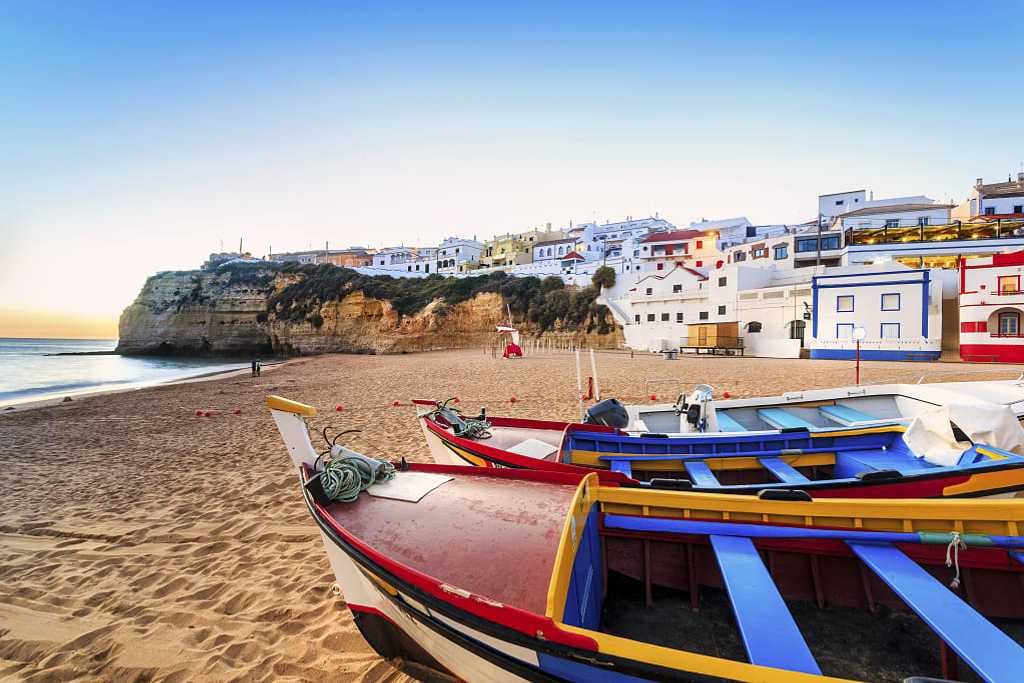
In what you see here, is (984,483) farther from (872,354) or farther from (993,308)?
(993,308)

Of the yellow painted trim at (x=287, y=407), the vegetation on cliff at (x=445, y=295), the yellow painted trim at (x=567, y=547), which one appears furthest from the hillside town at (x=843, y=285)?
the yellow painted trim at (x=287, y=407)

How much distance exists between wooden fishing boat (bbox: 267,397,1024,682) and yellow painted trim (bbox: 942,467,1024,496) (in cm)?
85

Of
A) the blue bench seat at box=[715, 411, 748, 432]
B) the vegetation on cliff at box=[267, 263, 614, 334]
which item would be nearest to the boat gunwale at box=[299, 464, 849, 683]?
the blue bench seat at box=[715, 411, 748, 432]

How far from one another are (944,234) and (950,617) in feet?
148

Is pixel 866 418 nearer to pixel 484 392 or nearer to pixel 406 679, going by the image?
pixel 406 679

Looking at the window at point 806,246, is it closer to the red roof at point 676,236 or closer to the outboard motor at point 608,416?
the red roof at point 676,236

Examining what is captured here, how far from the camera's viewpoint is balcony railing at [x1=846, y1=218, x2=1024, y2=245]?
30.7m

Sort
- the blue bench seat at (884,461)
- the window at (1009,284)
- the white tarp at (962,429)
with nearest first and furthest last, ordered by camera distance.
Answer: the white tarp at (962,429)
the blue bench seat at (884,461)
the window at (1009,284)

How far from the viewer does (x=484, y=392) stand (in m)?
16.3

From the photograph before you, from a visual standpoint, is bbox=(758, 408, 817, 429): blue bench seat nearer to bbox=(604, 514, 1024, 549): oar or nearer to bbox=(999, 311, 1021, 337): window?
bbox=(604, 514, 1024, 549): oar

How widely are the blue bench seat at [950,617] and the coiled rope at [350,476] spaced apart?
337 centimetres

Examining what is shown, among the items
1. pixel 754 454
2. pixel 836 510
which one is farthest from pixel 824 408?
pixel 836 510

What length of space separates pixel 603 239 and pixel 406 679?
66796 millimetres

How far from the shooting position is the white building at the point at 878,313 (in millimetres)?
22719
